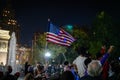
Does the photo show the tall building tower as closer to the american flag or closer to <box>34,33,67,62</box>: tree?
<box>34,33,67,62</box>: tree

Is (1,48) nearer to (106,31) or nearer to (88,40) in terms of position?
(88,40)

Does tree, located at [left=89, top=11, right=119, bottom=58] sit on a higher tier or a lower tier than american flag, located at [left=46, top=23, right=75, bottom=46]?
higher

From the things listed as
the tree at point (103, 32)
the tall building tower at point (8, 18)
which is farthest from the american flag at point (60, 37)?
the tall building tower at point (8, 18)

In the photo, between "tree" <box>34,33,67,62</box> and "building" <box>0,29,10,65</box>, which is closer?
"tree" <box>34,33,67,62</box>

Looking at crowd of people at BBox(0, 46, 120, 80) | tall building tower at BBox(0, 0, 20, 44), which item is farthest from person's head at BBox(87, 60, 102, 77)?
tall building tower at BBox(0, 0, 20, 44)

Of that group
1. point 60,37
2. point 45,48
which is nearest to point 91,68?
point 60,37

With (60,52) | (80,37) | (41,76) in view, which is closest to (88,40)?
(80,37)

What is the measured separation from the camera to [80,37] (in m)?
70.8

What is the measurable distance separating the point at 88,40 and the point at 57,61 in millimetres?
13007

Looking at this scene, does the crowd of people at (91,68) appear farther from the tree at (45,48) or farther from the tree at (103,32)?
the tree at (45,48)

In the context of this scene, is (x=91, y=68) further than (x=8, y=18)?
No

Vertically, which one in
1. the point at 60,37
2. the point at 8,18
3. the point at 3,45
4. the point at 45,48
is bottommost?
the point at 60,37

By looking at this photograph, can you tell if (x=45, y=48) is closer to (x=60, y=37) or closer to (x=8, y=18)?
(x=60, y=37)

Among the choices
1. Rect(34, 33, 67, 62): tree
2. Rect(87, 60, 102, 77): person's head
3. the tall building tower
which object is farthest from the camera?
the tall building tower
